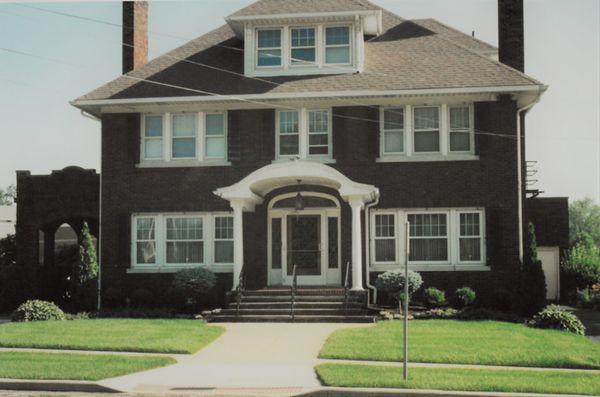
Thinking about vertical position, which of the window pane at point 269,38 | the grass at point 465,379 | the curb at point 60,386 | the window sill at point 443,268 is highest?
the window pane at point 269,38

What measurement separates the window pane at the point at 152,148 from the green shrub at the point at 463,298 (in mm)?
9823

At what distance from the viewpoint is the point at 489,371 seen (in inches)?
575

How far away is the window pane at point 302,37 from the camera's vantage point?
26.1m

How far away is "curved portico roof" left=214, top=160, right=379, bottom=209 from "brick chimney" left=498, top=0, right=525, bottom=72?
638cm

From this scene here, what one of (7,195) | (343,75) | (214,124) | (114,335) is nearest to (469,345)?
(114,335)

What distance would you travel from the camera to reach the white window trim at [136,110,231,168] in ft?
84.7

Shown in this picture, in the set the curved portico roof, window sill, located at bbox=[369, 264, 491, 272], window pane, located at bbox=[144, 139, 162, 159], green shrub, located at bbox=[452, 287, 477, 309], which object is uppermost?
window pane, located at bbox=[144, 139, 162, 159]

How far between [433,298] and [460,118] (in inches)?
212

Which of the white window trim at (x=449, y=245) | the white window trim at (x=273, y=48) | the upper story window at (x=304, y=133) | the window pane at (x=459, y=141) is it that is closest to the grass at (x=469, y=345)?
the white window trim at (x=449, y=245)

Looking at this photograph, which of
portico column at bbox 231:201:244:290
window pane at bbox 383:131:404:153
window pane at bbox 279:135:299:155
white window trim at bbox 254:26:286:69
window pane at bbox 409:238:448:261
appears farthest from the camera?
white window trim at bbox 254:26:286:69

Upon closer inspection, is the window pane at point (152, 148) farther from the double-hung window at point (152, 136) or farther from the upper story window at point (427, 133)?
the upper story window at point (427, 133)

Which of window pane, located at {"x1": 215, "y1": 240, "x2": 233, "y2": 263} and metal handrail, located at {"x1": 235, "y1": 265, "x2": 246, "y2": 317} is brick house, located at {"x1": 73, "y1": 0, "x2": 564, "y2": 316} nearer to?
window pane, located at {"x1": 215, "y1": 240, "x2": 233, "y2": 263}

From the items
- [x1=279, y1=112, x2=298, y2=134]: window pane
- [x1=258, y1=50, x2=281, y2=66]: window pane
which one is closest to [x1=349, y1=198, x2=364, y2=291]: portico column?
[x1=279, y1=112, x2=298, y2=134]: window pane

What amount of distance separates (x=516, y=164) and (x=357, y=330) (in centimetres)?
818
